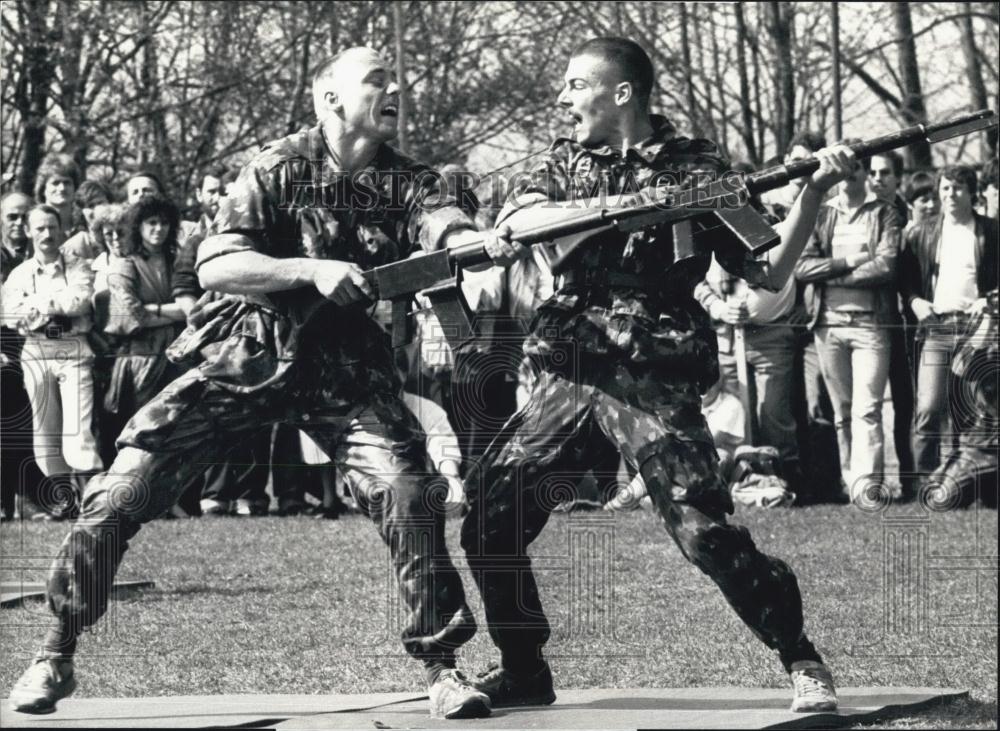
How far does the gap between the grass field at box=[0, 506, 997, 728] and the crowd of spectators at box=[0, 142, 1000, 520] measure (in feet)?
1.58

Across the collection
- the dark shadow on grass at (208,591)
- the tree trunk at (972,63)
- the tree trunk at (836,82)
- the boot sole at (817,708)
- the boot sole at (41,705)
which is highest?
the tree trunk at (972,63)

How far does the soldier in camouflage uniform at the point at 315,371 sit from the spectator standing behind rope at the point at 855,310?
20.8 ft

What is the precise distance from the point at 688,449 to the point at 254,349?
4.89ft

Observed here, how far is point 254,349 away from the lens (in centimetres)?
621

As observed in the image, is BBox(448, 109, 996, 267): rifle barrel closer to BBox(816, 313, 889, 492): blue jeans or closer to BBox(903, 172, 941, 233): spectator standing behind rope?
BBox(816, 313, 889, 492): blue jeans

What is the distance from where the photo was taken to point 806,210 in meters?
6.09

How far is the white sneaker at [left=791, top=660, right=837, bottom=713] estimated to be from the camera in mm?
5988

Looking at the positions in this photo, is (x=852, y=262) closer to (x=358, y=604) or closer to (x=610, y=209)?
(x=358, y=604)

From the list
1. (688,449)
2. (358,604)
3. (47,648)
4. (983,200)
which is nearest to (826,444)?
(983,200)

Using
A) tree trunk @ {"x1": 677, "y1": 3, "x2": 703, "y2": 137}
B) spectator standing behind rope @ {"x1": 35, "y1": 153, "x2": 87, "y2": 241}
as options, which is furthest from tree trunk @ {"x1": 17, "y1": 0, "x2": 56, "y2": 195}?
tree trunk @ {"x1": 677, "y1": 3, "x2": 703, "y2": 137}

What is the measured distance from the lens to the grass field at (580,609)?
721 centimetres

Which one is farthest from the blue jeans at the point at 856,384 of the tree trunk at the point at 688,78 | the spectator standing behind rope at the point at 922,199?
the tree trunk at the point at 688,78

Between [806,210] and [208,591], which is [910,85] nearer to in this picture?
[208,591]

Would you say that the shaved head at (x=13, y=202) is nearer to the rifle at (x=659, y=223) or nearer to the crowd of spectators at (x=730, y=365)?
the crowd of spectators at (x=730, y=365)
